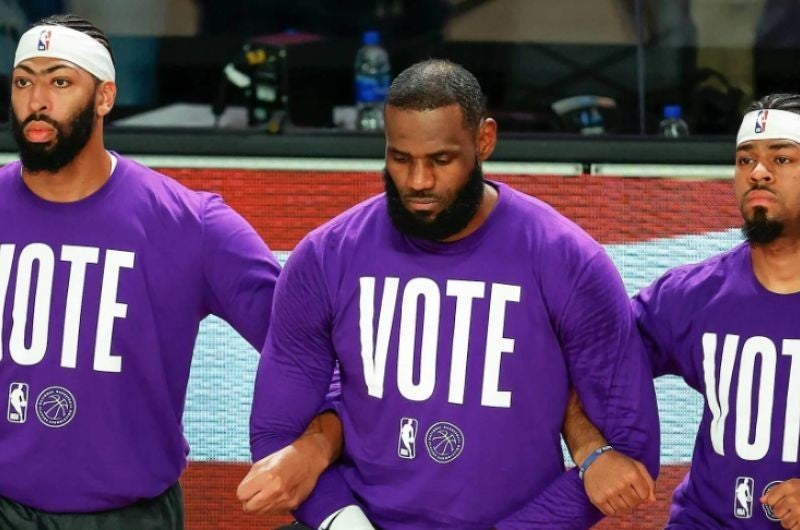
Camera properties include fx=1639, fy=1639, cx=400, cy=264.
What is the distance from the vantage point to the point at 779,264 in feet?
11.4

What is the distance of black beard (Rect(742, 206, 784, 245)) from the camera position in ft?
11.3

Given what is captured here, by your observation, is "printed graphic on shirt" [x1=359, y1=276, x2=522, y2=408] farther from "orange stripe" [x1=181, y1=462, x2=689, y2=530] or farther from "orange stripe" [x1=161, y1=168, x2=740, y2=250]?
"orange stripe" [x1=181, y1=462, x2=689, y2=530]

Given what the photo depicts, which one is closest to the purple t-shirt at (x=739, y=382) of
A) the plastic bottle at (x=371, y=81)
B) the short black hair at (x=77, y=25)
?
the short black hair at (x=77, y=25)

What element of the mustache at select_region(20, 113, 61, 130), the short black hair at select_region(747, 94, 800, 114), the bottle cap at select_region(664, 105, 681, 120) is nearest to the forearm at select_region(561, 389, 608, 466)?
the short black hair at select_region(747, 94, 800, 114)

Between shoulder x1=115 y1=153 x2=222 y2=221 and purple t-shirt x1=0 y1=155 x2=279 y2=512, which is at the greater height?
shoulder x1=115 y1=153 x2=222 y2=221

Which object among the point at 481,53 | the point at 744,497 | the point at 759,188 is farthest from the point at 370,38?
the point at 744,497

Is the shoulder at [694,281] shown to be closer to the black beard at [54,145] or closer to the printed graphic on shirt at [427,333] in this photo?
the printed graphic on shirt at [427,333]

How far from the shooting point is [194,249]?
3631mm

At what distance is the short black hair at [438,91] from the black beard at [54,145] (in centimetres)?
71

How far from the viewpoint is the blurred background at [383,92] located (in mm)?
4258

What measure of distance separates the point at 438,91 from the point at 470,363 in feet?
1.86

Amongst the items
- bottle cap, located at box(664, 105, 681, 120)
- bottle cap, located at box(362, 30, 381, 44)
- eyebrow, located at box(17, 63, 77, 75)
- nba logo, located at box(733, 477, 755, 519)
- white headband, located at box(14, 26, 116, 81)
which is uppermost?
bottle cap, located at box(362, 30, 381, 44)

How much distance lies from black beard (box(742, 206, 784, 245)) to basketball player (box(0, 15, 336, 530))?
101 cm

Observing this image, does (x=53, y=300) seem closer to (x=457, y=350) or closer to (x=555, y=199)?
(x=457, y=350)
